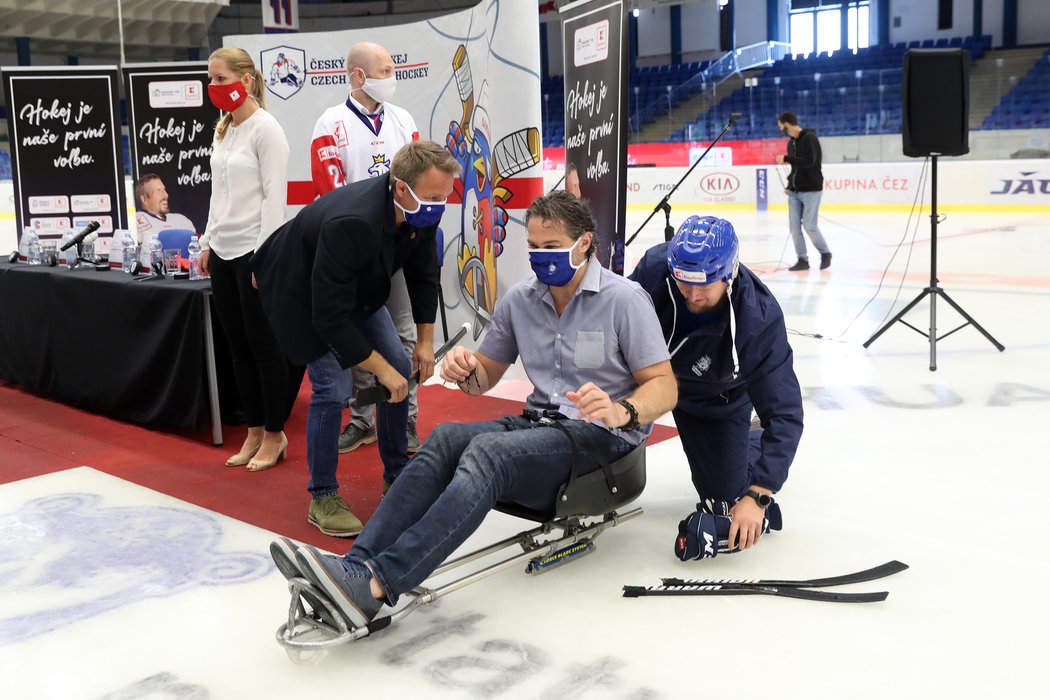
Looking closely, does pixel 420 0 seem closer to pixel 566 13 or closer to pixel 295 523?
pixel 566 13

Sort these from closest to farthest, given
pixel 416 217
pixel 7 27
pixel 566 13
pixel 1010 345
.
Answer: pixel 416 217 → pixel 566 13 → pixel 1010 345 → pixel 7 27

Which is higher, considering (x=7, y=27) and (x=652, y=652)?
(x=7, y=27)

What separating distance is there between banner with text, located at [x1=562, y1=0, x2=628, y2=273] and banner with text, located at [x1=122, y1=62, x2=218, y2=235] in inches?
108

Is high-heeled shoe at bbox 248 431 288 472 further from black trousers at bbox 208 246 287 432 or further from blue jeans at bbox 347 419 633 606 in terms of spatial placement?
blue jeans at bbox 347 419 633 606

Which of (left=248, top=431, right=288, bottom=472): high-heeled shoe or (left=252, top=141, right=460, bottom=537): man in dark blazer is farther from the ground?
(left=252, top=141, right=460, bottom=537): man in dark blazer

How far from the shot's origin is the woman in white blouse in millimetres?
3311

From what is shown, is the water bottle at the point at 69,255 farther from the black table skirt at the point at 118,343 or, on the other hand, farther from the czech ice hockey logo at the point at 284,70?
the czech ice hockey logo at the point at 284,70

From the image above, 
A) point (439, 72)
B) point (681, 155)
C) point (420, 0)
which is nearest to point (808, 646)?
point (439, 72)

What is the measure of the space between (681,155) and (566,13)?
34.8 ft

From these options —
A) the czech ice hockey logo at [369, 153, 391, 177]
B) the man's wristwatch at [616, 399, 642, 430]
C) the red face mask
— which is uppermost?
the red face mask

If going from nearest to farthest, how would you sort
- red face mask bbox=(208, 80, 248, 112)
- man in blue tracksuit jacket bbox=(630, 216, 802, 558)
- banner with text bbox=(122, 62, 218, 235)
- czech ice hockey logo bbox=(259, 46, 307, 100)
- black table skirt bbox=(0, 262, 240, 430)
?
man in blue tracksuit jacket bbox=(630, 216, 802, 558), red face mask bbox=(208, 80, 248, 112), black table skirt bbox=(0, 262, 240, 430), czech ice hockey logo bbox=(259, 46, 307, 100), banner with text bbox=(122, 62, 218, 235)

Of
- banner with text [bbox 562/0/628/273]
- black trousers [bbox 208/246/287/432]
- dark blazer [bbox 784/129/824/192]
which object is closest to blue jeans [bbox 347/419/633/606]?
black trousers [bbox 208/246/287/432]

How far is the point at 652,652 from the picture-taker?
2.12 meters

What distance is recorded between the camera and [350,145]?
152 inches
